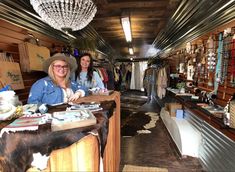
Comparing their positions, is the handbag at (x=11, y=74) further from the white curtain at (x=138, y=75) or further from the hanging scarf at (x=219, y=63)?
the white curtain at (x=138, y=75)

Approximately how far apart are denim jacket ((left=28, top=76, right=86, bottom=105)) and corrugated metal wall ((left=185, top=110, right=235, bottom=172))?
1918mm

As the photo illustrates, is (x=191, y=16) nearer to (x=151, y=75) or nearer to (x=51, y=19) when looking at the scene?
(x=51, y=19)

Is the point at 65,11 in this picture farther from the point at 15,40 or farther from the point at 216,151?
the point at 216,151

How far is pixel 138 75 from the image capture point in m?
13.0

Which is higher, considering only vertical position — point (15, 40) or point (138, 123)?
point (15, 40)

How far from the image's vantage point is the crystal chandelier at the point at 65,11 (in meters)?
1.56

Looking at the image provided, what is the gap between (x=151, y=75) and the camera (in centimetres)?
830

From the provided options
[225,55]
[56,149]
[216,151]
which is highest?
[225,55]

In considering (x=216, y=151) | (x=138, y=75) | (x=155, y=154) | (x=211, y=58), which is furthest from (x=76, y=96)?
(x=138, y=75)

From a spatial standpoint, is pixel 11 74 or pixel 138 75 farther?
pixel 138 75

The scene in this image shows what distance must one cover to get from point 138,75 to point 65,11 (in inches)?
453

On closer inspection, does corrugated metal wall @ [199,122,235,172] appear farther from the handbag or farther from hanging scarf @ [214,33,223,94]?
the handbag

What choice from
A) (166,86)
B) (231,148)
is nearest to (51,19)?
(231,148)

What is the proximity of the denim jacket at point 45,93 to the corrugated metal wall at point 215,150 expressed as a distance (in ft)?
6.29
